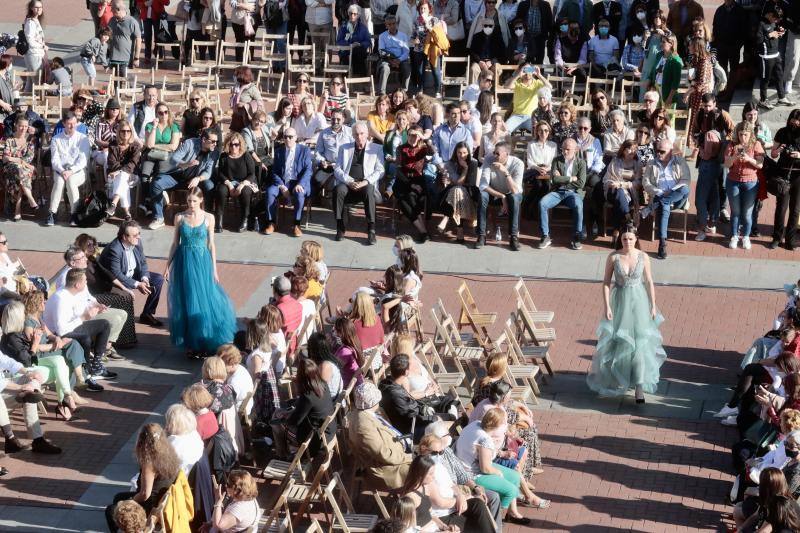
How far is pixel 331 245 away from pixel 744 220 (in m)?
5.20

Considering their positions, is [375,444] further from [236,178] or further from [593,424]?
[236,178]

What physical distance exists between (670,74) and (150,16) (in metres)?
9.70

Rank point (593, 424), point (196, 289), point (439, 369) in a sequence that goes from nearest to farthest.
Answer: point (593, 424) < point (439, 369) < point (196, 289)

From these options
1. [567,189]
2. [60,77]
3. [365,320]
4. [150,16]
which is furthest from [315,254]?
[150,16]

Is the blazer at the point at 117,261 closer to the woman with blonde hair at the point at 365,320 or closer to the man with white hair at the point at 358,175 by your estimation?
the woman with blonde hair at the point at 365,320

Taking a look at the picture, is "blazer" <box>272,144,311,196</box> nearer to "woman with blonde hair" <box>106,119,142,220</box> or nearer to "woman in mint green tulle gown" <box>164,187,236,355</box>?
"woman with blonde hair" <box>106,119,142,220</box>

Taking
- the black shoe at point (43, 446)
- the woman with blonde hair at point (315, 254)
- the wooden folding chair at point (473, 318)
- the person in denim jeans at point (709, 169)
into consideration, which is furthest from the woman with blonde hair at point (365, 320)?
the person in denim jeans at point (709, 169)

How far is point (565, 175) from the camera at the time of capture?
59.8 ft

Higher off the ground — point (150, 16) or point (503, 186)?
point (150, 16)

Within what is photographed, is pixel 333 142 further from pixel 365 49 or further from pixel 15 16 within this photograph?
pixel 15 16

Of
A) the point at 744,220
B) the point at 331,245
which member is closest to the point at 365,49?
the point at 331,245

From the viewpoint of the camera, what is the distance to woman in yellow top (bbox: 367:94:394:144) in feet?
64.0

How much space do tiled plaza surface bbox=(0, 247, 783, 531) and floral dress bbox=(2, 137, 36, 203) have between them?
148 inches

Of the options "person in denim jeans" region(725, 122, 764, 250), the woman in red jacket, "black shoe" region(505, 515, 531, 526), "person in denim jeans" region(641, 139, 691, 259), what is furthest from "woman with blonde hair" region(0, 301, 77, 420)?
the woman in red jacket
